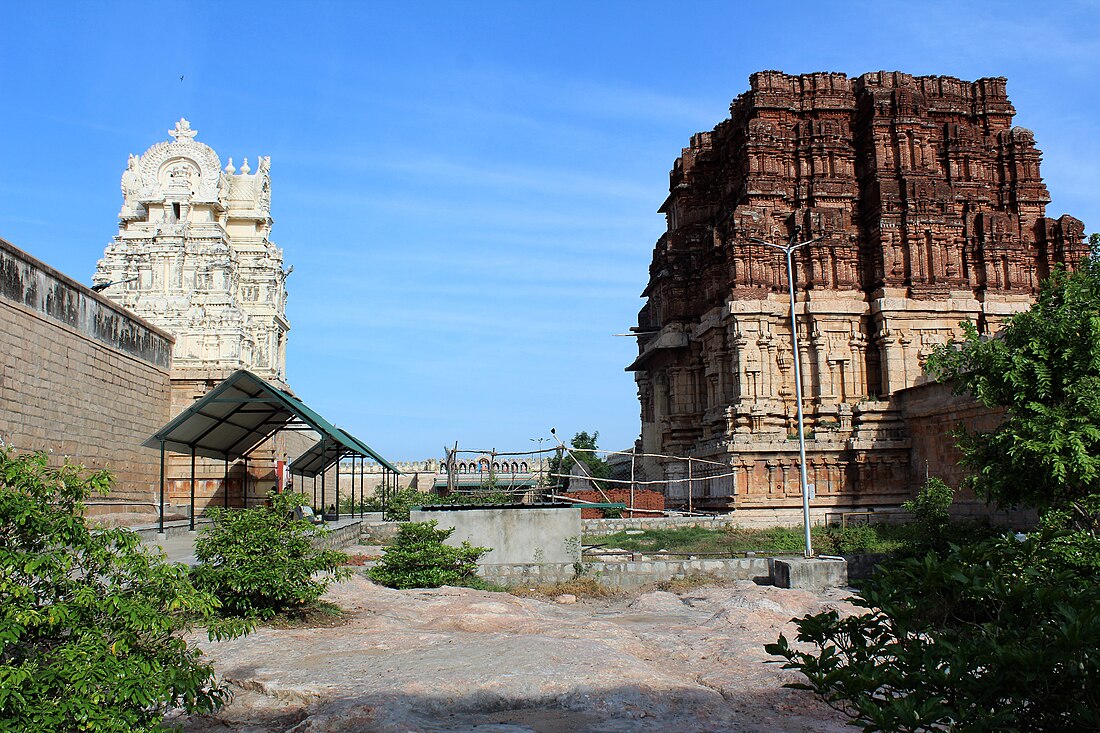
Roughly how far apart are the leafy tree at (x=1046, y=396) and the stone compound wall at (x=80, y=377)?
50.1ft

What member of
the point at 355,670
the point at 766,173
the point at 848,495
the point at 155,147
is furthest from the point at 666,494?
the point at 155,147

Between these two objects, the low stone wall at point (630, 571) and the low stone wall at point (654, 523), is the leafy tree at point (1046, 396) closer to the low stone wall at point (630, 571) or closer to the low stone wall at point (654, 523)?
the low stone wall at point (630, 571)

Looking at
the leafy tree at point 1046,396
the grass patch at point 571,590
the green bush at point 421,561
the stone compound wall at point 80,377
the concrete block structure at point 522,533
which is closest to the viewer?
the leafy tree at point 1046,396

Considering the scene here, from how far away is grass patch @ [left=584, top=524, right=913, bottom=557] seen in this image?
1962cm

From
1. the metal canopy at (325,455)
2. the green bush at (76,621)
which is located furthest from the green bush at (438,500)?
the green bush at (76,621)

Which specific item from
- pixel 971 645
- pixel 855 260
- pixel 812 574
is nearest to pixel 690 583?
pixel 812 574

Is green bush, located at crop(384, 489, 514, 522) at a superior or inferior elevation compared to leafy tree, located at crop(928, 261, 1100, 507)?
inferior

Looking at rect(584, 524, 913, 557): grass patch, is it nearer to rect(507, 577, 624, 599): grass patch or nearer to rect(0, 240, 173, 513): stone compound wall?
rect(507, 577, 624, 599): grass patch

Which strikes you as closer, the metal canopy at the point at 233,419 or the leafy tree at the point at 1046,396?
the leafy tree at the point at 1046,396

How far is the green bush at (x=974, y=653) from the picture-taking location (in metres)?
3.53

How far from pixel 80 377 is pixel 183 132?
35063 mm

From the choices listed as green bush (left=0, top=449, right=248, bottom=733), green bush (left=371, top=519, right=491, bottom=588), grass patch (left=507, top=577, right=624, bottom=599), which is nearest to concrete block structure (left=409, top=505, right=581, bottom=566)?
grass patch (left=507, top=577, right=624, bottom=599)

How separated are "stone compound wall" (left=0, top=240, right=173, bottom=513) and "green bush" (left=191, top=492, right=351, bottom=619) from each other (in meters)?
6.22

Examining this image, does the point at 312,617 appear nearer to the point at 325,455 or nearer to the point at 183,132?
the point at 325,455
